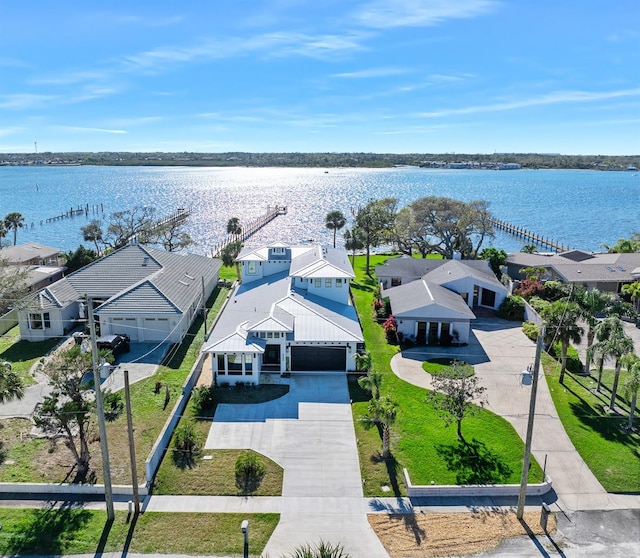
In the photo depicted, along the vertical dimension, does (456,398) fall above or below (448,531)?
above

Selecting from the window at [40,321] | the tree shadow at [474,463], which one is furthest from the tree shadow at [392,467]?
the window at [40,321]

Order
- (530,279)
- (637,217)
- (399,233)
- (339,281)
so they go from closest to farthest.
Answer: (339,281) → (530,279) → (399,233) → (637,217)

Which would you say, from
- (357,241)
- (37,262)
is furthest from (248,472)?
(37,262)

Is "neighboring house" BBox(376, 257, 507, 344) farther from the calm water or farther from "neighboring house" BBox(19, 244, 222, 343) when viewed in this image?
the calm water

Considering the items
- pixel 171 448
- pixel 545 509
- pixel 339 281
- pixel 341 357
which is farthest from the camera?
pixel 339 281

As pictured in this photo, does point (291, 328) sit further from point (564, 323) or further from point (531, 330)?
point (531, 330)

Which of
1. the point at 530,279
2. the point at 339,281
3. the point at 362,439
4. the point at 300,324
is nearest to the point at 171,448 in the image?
the point at 362,439

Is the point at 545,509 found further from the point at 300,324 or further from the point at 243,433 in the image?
the point at 300,324
